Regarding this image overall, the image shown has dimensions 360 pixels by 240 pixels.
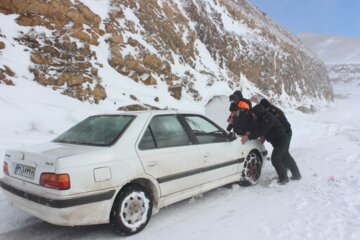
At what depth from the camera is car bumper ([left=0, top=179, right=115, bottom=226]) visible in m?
3.41

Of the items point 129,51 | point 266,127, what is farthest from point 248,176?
point 129,51

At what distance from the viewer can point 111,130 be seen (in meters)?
4.20

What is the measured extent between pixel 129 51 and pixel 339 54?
103 m

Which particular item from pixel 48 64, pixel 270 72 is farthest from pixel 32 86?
pixel 270 72

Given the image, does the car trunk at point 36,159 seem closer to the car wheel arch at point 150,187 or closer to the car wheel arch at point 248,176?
the car wheel arch at point 150,187

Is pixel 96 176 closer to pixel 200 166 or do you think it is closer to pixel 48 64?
pixel 200 166

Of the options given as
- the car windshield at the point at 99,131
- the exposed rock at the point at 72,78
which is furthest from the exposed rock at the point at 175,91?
the car windshield at the point at 99,131

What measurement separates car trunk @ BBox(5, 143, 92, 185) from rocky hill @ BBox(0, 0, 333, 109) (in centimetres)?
673

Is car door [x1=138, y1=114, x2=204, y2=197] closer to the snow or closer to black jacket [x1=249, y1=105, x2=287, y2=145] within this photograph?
the snow

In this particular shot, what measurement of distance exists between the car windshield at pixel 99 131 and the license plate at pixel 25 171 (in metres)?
0.63

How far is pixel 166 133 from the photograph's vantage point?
4.53 m

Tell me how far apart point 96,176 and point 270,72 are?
2511 cm

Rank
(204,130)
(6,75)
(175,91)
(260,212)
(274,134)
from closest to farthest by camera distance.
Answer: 1. (260,212)
2. (204,130)
3. (274,134)
4. (6,75)
5. (175,91)

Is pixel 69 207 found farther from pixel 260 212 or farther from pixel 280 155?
pixel 280 155
